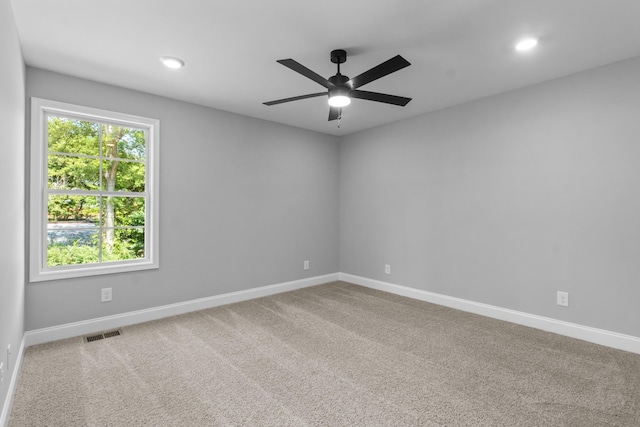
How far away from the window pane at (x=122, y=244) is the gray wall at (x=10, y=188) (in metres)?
0.74

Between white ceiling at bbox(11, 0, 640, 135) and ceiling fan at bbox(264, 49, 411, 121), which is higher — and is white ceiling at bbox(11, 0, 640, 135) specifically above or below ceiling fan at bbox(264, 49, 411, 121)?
above

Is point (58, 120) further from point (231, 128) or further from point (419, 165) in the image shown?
point (419, 165)

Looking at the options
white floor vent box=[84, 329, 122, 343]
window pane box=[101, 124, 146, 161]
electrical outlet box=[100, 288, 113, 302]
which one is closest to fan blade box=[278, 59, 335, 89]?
window pane box=[101, 124, 146, 161]

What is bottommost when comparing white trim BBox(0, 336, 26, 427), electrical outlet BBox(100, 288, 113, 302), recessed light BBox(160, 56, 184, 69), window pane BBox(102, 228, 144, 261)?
white trim BBox(0, 336, 26, 427)

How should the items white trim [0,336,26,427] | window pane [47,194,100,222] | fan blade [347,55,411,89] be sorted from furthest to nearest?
1. window pane [47,194,100,222]
2. fan blade [347,55,411,89]
3. white trim [0,336,26,427]

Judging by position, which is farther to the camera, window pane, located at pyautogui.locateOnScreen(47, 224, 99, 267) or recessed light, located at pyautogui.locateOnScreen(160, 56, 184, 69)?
window pane, located at pyautogui.locateOnScreen(47, 224, 99, 267)

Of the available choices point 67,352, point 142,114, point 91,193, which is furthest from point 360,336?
point 142,114

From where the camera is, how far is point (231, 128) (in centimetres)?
420

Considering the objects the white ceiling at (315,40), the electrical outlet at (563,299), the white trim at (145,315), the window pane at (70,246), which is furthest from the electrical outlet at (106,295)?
the electrical outlet at (563,299)

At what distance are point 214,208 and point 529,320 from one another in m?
3.80

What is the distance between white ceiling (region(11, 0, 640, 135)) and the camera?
2102 mm

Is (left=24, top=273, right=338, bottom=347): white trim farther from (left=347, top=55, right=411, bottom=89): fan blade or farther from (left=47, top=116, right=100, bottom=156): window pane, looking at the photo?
(left=347, top=55, right=411, bottom=89): fan blade

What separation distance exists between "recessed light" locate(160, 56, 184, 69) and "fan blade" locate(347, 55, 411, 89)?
5.10 ft

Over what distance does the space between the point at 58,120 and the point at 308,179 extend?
3107 millimetres
